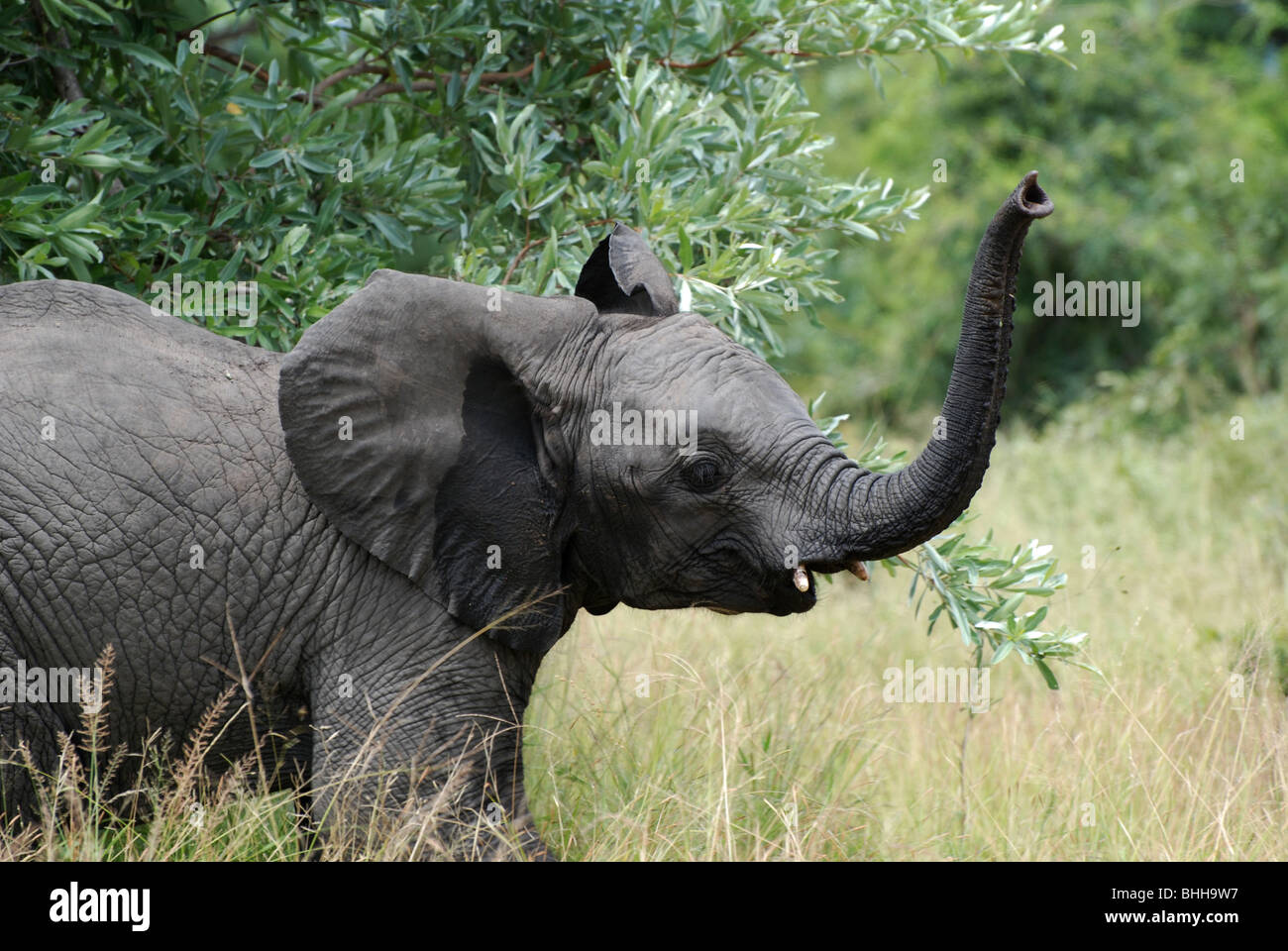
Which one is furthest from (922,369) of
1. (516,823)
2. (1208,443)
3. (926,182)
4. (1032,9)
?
(516,823)

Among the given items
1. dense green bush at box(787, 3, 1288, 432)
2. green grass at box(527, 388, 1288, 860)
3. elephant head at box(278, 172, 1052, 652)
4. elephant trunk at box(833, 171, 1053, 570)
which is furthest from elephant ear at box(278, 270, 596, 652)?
dense green bush at box(787, 3, 1288, 432)

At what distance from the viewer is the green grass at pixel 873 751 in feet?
16.0

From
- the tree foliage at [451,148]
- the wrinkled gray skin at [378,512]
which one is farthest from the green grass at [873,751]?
the tree foliage at [451,148]

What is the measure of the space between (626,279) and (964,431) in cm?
130

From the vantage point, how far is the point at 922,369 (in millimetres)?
14766

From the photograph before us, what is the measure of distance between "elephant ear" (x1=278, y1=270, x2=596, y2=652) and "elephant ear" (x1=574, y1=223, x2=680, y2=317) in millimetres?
250

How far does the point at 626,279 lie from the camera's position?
479 centimetres

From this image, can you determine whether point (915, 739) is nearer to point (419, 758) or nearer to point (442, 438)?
point (419, 758)

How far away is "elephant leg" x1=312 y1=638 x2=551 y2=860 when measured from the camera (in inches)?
171

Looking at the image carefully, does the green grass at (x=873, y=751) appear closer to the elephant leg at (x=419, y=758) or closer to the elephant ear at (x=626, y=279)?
the elephant leg at (x=419, y=758)

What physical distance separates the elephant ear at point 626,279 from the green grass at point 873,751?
1.32m

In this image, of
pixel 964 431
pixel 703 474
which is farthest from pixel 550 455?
pixel 964 431

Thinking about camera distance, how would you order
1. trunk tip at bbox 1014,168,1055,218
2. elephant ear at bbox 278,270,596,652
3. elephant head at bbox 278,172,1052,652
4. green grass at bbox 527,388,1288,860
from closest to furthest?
trunk tip at bbox 1014,168,1055,218, elephant head at bbox 278,172,1052,652, elephant ear at bbox 278,270,596,652, green grass at bbox 527,388,1288,860

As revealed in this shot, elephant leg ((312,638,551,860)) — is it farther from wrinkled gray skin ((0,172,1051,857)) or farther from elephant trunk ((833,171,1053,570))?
elephant trunk ((833,171,1053,570))
